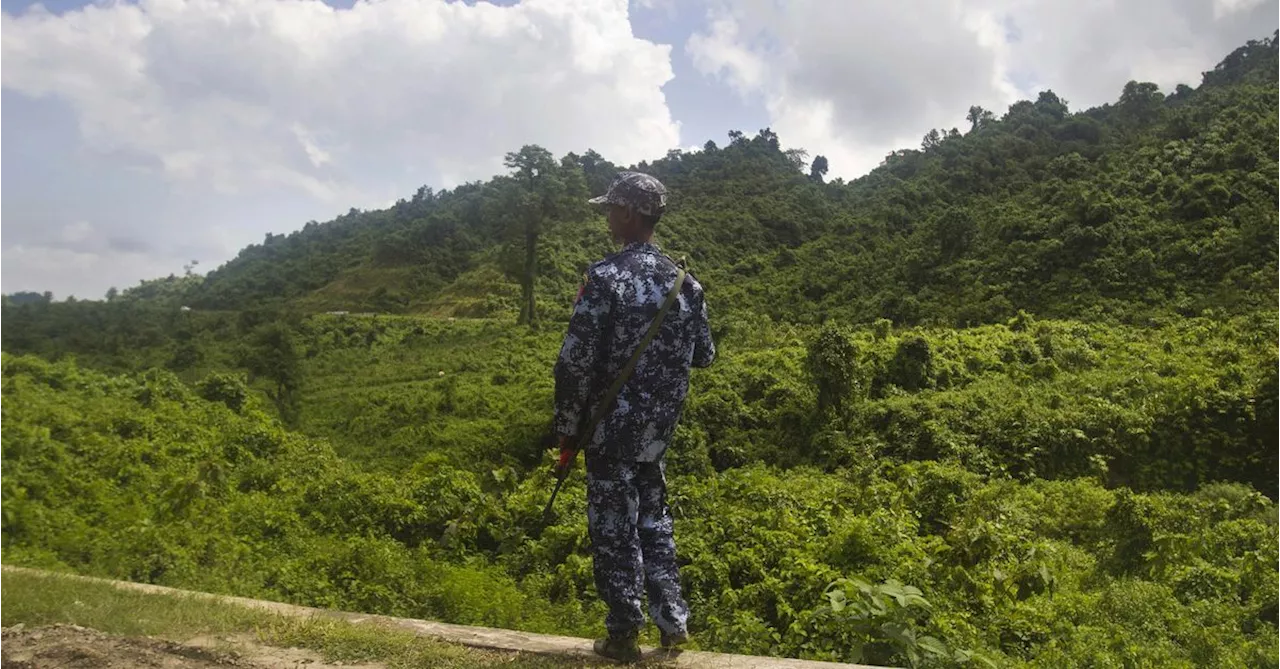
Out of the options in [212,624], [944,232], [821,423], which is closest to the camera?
[212,624]

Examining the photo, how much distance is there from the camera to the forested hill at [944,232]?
87.2 feet

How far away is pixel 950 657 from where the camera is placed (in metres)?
3.29

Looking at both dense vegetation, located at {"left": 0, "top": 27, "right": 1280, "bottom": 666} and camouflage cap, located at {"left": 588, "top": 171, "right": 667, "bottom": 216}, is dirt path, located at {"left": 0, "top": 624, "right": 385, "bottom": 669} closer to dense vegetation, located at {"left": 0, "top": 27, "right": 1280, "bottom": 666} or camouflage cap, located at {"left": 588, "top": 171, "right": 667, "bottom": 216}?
dense vegetation, located at {"left": 0, "top": 27, "right": 1280, "bottom": 666}

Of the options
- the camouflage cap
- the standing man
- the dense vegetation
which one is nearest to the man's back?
the standing man

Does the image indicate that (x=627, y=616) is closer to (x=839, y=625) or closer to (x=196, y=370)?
(x=839, y=625)

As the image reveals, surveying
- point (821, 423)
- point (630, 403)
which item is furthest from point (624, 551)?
point (821, 423)

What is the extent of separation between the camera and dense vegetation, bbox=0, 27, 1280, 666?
16.6 feet

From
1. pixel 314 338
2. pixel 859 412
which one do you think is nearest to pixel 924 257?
pixel 859 412

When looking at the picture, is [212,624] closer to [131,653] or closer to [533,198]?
[131,653]

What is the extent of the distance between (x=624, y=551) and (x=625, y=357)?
0.75 meters

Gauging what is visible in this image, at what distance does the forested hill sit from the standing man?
2500 cm

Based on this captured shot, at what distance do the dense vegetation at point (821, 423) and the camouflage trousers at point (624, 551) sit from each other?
0.86 metres

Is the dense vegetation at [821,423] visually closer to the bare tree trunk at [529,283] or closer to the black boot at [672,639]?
the bare tree trunk at [529,283]

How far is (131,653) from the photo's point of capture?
3.16 meters
